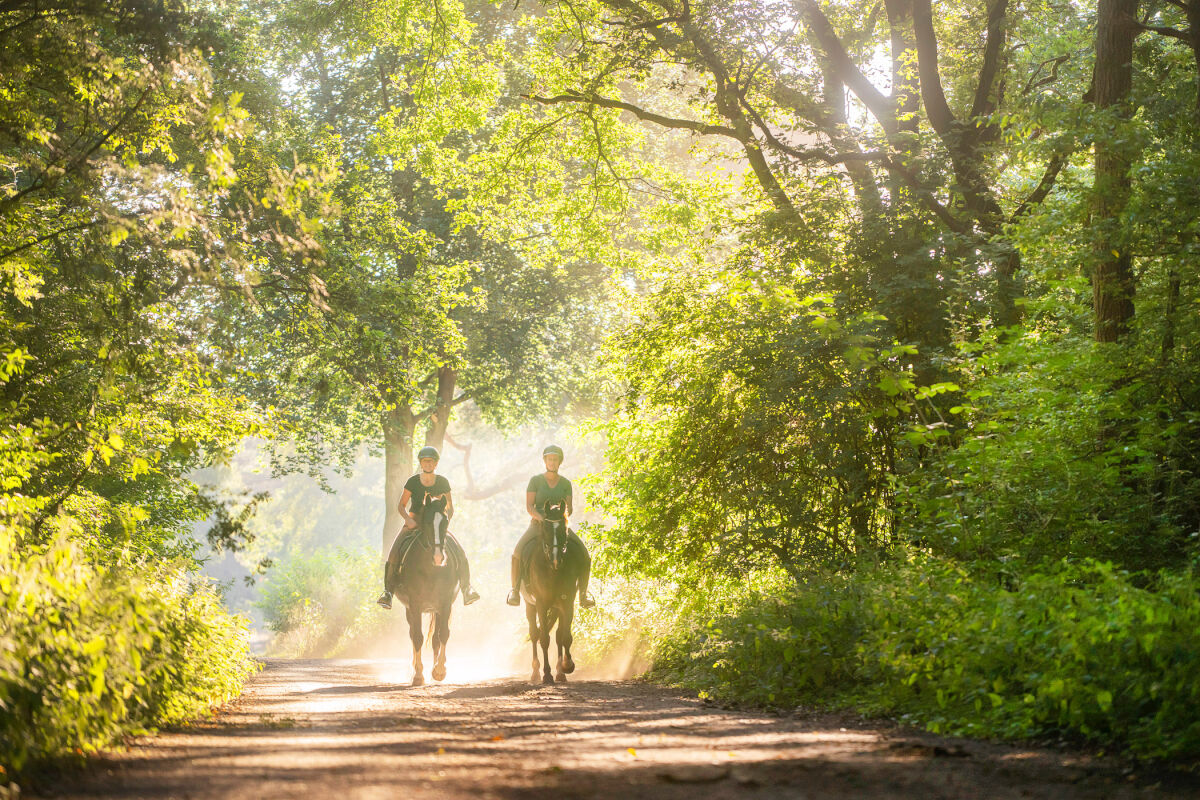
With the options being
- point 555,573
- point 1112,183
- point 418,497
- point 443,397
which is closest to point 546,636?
point 555,573

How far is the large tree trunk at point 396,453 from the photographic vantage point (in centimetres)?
3062

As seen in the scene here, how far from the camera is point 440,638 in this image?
1393 cm

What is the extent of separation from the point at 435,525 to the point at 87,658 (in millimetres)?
7766

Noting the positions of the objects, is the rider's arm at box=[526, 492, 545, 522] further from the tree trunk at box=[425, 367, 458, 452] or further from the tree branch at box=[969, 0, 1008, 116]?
the tree trunk at box=[425, 367, 458, 452]

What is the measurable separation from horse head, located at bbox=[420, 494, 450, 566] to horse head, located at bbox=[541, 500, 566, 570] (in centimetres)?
141

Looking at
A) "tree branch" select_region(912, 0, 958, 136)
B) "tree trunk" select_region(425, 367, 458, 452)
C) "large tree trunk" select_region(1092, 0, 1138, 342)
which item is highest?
"tree branch" select_region(912, 0, 958, 136)

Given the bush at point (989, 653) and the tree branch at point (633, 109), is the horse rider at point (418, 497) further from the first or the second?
the tree branch at point (633, 109)

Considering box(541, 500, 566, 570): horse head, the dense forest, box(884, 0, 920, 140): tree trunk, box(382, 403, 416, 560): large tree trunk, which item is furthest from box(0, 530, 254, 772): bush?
box(382, 403, 416, 560): large tree trunk

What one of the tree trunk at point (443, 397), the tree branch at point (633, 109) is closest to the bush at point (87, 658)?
the tree branch at point (633, 109)

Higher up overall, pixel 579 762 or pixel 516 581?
pixel 516 581

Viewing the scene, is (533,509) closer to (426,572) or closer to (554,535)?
(554,535)

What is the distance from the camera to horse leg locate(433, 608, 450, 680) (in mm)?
13820

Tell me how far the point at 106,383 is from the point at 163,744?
5.88 m

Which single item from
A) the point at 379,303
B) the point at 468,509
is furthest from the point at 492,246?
the point at 468,509
